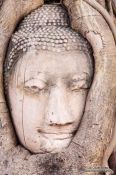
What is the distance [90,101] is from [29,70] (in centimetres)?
22

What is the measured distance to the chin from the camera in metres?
2.01

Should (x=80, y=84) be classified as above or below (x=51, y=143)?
above

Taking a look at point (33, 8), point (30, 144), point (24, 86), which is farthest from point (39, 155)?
point (33, 8)

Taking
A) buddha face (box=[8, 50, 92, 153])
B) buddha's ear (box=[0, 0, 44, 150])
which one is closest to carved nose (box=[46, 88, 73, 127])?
buddha face (box=[8, 50, 92, 153])

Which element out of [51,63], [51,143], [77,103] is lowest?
[51,143]

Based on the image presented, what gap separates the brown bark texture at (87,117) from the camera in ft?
6.51

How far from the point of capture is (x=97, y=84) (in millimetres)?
1998

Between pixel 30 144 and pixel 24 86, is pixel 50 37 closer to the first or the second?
pixel 24 86

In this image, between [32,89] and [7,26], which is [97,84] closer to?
[32,89]

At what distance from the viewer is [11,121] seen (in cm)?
208

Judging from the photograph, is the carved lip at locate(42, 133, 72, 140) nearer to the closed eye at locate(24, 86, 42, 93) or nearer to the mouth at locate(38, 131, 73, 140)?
the mouth at locate(38, 131, 73, 140)

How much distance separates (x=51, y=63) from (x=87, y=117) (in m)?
0.21

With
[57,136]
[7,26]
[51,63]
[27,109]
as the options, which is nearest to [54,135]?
[57,136]

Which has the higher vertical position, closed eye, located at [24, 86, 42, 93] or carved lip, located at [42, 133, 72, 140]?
closed eye, located at [24, 86, 42, 93]
